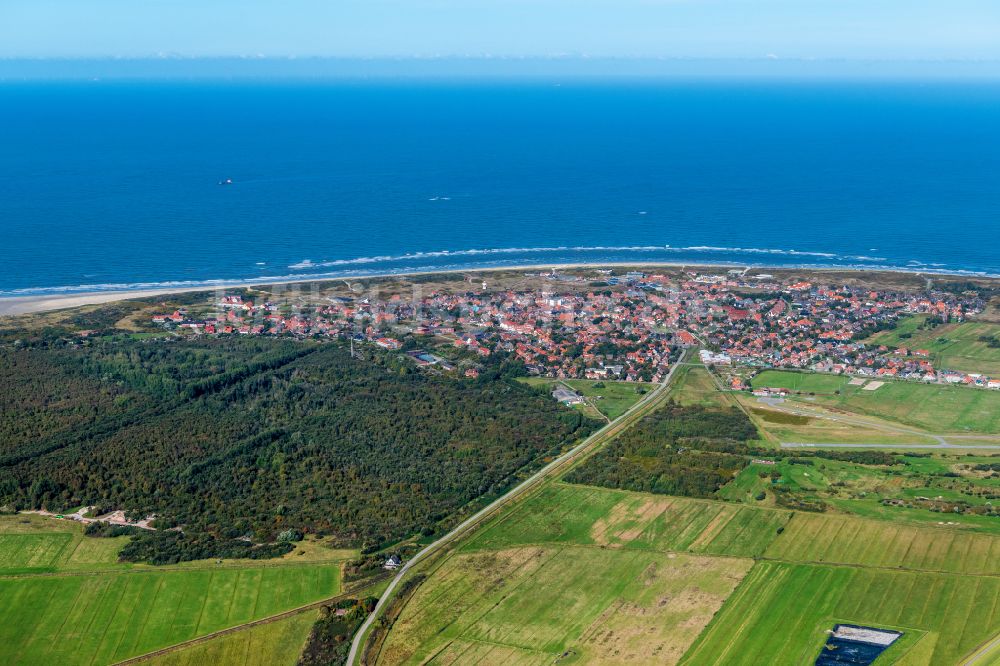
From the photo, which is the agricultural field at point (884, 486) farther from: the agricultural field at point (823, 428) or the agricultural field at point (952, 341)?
the agricultural field at point (952, 341)

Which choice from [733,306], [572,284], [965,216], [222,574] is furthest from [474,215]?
[222,574]

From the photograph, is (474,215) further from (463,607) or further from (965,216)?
(463,607)

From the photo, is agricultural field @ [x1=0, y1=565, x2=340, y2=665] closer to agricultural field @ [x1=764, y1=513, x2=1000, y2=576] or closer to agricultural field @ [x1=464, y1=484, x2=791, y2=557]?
agricultural field @ [x1=464, y1=484, x2=791, y2=557]

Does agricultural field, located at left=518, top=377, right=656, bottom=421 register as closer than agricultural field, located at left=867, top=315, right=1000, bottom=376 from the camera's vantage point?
Yes

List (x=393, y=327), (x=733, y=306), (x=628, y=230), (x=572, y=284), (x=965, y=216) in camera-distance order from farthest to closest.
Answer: (x=965, y=216) → (x=628, y=230) → (x=572, y=284) → (x=733, y=306) → (x=393, y=327)

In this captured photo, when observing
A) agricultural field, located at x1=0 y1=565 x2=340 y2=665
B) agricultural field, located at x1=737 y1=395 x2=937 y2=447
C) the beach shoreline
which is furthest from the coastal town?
agricultural field, located at x1=0 y1=565 x2=340 y2=665

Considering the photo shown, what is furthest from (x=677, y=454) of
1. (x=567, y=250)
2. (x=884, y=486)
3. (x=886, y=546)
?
(x=567, y=250)
